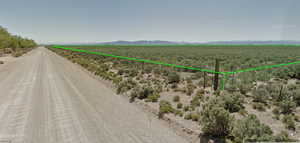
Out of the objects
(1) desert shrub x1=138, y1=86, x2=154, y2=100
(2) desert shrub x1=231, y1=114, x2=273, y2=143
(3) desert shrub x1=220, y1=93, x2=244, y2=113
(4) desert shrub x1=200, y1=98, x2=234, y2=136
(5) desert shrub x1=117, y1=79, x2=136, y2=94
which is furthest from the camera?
(5) desert shrub x1=117, y1=79, x2=136, y2=94

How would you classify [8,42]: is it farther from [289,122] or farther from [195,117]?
[289,122]

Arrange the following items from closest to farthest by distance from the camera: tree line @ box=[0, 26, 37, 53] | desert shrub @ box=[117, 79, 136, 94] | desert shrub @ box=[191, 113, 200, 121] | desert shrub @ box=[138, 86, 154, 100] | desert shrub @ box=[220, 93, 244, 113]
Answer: desert shrub @ box=[191, 113, 200, 121], desert shrub @ box=[220, 93, 244, 113], desert shrub @ box=[138, 86, 154, 100], desert shrub @ box=[117, 79, 136, 94], tree line @ box=[0, 26, 37, 53]

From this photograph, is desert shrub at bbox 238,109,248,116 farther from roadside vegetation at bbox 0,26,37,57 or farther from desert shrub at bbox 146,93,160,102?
roadside vegetation at bbox 0,26,37,57

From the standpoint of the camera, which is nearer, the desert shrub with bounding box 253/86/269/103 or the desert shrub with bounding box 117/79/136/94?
the desert shrub with bounding box 253/86/269/103

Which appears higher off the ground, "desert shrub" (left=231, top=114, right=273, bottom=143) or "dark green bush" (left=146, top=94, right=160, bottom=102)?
"desert shrub" (left=231, top=114, right=273, bottom=143)

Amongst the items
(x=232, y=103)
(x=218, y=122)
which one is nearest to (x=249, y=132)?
(x=218, y=122)

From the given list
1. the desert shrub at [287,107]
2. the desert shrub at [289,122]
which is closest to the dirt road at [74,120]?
the desert shrub at [289,122]

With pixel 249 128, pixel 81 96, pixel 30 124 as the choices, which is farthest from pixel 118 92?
pixel 249 128

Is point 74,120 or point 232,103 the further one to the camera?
point 232,103

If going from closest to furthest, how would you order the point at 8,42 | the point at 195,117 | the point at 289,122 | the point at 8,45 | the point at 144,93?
the point at 289,122 → the point at 195,117 → the point at 144,93 → the point at 8,42 → the point at 8,45

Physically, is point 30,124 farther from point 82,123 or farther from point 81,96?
point 81,96

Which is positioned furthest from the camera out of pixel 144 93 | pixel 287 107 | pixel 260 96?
pixel 144 93

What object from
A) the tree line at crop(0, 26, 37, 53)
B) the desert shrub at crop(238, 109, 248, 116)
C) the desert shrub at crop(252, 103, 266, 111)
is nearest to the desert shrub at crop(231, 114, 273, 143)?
the desert shrub at crop(238, 109, 248, 116)

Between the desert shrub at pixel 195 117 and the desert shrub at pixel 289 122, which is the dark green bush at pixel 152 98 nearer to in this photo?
the desert shrub at pixel 195 117
